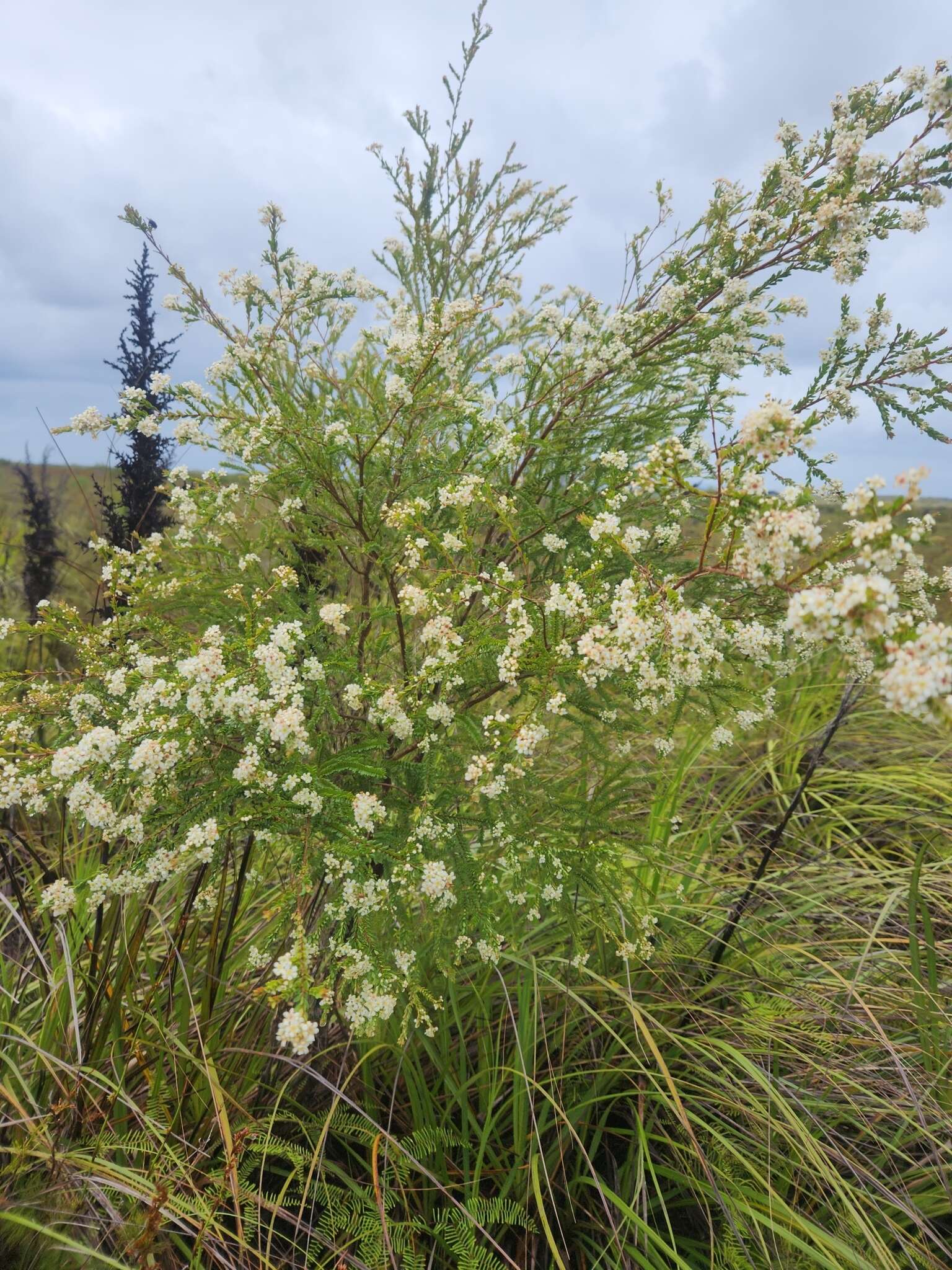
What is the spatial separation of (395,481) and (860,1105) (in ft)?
9.50

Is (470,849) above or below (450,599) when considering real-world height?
below

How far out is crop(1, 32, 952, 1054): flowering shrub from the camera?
1.91 metres

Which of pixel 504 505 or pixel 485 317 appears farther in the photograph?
pixel 485 317

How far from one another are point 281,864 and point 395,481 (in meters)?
2.16

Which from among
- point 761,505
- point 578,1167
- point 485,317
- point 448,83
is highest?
point 448,83

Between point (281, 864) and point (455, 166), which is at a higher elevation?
point (455, 166)

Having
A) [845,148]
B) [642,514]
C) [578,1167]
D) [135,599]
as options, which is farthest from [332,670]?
[845,148]

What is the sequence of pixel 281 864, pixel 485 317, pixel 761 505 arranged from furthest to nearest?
pixel 485 317
pixel 281 864
pixel 761 505

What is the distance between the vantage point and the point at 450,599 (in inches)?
96.0

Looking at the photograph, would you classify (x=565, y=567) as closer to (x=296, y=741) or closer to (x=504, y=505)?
(x=504, y=505)

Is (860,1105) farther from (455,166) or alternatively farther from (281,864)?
(455,166)

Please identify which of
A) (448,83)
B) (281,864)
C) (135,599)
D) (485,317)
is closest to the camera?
(135,599)

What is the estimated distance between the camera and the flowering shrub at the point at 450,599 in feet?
6.26

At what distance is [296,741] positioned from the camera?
190 centimetres
